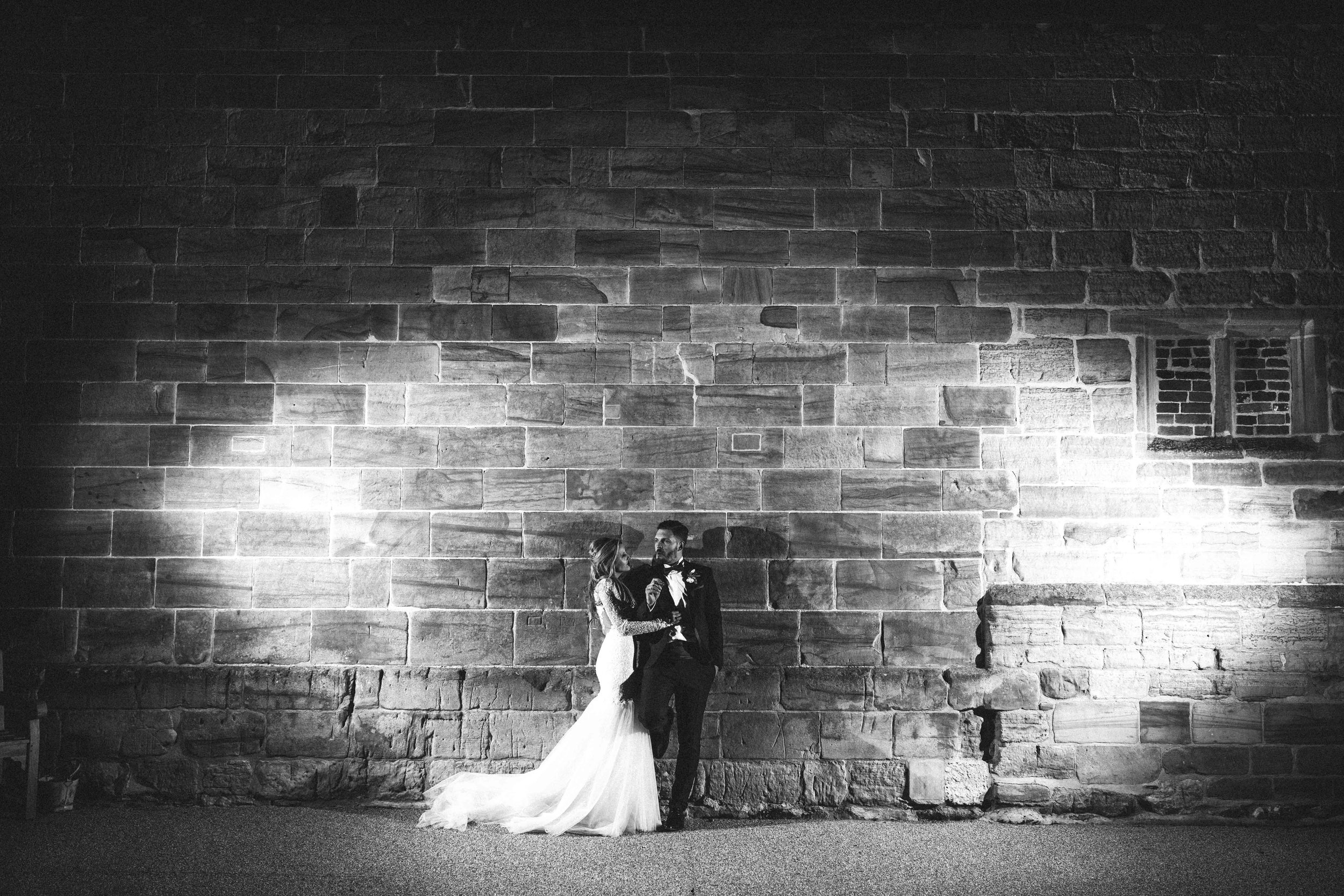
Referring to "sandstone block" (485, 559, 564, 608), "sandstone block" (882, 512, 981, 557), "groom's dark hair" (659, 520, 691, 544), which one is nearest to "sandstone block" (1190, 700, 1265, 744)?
"sandstone block" (882, 512, 981, 557)

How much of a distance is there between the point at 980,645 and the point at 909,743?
0.74 m

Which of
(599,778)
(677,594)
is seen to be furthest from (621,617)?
(599,778)

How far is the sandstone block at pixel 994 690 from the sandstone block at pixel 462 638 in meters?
2.72

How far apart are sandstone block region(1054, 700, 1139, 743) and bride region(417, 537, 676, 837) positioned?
2.47m

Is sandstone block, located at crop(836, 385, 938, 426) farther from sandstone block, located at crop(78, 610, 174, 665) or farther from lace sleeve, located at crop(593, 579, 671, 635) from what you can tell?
sandstone block, located at crop(78, 610, 174, 665)

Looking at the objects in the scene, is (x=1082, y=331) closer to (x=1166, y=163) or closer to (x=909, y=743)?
(x=1166, y=163)

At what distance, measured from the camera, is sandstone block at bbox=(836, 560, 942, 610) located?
522cm

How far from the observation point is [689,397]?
5.30 meters

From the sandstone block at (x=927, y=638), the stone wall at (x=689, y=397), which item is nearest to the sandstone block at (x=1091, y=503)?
the stone wall at (x=689, y=397)

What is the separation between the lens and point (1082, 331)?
5.36 metres

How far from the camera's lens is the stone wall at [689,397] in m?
5.11

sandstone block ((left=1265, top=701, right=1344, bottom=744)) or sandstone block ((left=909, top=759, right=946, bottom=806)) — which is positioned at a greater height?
sandstone block ((left=1265, top=701, right=1344, bottom=744))

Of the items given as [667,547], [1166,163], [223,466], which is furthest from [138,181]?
[1166,163]

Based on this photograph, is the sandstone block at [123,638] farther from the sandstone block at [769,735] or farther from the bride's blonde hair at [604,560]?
the sandstone block at [769,735]
